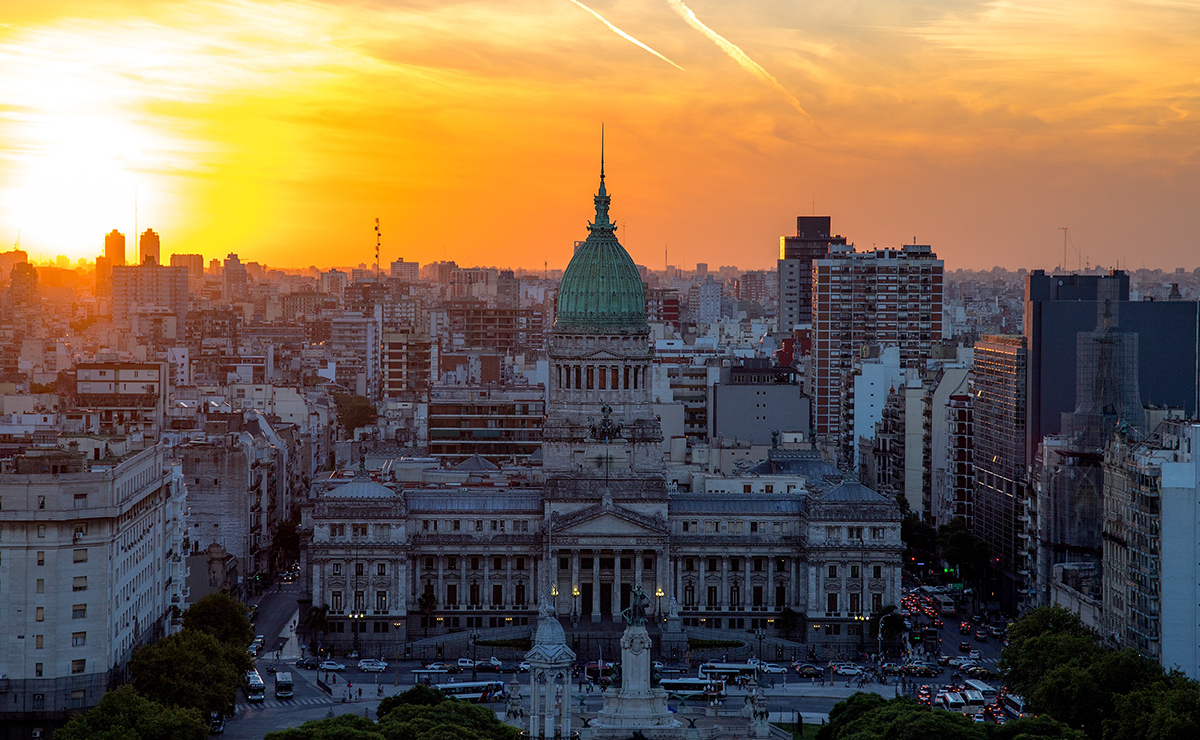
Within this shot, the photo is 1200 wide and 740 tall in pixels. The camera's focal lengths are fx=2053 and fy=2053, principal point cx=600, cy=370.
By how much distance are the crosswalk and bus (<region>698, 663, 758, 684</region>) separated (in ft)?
87.5

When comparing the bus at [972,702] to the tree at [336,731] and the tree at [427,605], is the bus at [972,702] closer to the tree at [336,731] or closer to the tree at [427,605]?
the tree at [336,731]

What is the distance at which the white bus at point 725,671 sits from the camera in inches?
5704

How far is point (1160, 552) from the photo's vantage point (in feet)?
422

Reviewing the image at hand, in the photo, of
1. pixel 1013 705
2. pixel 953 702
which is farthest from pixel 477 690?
pixel 1013 705

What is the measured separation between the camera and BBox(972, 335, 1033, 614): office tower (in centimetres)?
17612

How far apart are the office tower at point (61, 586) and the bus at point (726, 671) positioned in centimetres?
4140

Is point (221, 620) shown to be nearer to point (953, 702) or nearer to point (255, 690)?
point (255, 690)

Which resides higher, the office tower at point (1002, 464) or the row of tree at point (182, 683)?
the office tower at point (1002, 464)

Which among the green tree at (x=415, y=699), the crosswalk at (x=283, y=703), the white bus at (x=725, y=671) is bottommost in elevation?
the crosswalk at (x=283, y=703)

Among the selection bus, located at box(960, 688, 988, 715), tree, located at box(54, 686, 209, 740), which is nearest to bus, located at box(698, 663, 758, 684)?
bus, located at box(960, 688, 988, 715)

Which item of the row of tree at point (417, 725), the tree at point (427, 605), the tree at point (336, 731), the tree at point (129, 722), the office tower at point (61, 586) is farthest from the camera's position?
the tree at point (427, 605)

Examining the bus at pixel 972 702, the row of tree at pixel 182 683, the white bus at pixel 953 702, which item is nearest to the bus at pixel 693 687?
the white bus at pixel 953 702

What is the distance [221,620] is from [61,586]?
770 inches

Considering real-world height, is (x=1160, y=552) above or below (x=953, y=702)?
above
